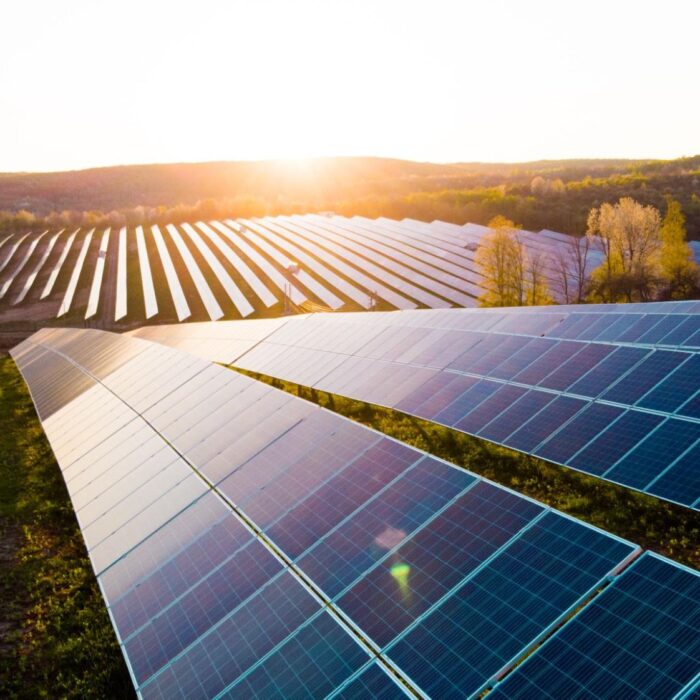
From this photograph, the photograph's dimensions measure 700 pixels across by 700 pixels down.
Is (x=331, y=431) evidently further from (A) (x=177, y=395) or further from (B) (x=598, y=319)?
(B) (x=598, y=319)

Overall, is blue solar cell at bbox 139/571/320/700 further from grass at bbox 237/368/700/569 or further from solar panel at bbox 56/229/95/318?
solar panel at bbox 56/229/95/318

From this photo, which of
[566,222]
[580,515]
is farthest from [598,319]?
[566,222]

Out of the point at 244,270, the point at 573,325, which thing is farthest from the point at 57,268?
the point at 573,325

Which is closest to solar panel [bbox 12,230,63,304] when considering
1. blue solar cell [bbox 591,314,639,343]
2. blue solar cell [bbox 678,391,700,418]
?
blue solar cell [bbox 591,314,639,343]

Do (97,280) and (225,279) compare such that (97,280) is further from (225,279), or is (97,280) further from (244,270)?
(244,270)

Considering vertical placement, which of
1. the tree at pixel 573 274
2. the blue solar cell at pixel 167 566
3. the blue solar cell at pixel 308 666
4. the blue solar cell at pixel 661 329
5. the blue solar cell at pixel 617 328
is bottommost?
the tree at pixel 573 274

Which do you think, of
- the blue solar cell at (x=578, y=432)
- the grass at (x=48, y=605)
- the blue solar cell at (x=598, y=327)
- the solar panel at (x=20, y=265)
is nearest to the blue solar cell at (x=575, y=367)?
the blue solar cell at (x=578, y=432)

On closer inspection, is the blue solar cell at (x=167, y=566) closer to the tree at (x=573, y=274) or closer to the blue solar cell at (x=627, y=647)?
the blue solar cell at (x=627, y=647)
